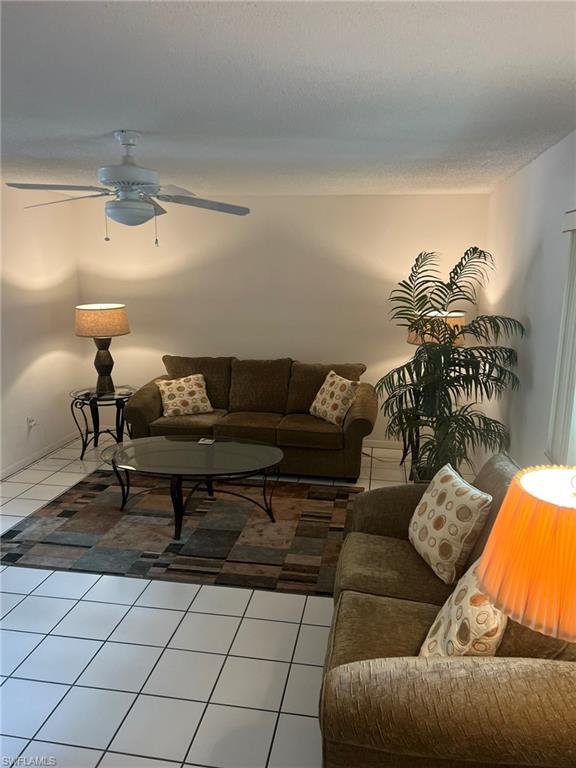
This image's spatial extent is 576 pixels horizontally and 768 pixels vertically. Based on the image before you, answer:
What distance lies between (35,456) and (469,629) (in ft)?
14.5

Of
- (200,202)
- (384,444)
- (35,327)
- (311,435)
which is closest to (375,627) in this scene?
(200,202)

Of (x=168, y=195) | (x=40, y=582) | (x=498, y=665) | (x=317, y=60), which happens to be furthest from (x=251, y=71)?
(x=40, y=582)

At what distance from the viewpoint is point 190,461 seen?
385 centimetres

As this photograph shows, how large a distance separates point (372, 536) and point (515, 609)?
1.58 meters

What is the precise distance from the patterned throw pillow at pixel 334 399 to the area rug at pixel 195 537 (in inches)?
24.5

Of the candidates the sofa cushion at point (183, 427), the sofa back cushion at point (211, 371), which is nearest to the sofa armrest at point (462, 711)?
the sofa cushion at point (183, 427)

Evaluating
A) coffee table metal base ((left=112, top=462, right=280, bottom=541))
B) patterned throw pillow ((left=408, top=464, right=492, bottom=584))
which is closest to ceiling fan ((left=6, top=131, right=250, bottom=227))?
coffee table metal base ((left=112, top=462, right=280, bottom=541))

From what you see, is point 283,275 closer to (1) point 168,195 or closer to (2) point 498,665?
(1) point 168,195

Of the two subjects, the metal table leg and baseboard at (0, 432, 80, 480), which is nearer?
the metal table leg

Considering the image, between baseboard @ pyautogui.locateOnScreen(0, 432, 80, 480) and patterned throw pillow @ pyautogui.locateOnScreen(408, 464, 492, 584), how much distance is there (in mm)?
3592

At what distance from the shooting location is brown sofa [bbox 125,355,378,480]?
4.68 m

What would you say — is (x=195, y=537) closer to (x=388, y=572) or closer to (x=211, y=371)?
(x=388, y=572)

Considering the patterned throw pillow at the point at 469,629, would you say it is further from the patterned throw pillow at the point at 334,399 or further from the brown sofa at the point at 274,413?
the patterned throw pillow at the point at 334,399

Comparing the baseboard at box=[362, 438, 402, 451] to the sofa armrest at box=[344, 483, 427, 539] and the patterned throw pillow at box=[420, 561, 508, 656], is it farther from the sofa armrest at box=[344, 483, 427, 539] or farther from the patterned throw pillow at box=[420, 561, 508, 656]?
the patterned throw pillow at box=[420, 561, 508, 656]
